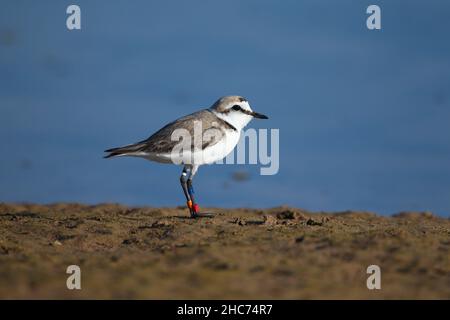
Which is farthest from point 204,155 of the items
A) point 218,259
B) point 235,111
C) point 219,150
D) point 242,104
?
point 218,259

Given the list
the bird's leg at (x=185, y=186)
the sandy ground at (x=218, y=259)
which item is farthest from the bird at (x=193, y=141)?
the sandy ground at (x=218, y=259)

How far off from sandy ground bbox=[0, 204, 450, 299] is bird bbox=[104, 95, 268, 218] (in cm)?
124

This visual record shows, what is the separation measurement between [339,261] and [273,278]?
1.49 m

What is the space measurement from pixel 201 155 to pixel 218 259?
15.1ft

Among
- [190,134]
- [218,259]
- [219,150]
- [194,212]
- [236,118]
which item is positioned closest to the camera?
[218,259]

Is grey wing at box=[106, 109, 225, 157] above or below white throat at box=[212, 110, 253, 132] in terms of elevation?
below

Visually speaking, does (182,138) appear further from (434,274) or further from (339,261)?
(434,274)

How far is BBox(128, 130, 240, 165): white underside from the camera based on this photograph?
1388 centimetres

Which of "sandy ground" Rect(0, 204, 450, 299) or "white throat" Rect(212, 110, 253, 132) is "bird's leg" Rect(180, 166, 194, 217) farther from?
"white throat" Rect(212, 110, 253, 132)

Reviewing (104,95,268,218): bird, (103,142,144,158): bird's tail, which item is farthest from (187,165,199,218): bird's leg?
(103,142,144,158): bird's tail

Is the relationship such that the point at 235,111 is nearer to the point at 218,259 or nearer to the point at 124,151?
the point at 124,151

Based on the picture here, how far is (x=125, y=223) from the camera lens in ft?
46.1

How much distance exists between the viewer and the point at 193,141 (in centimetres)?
1391

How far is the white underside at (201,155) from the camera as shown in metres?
13.9
